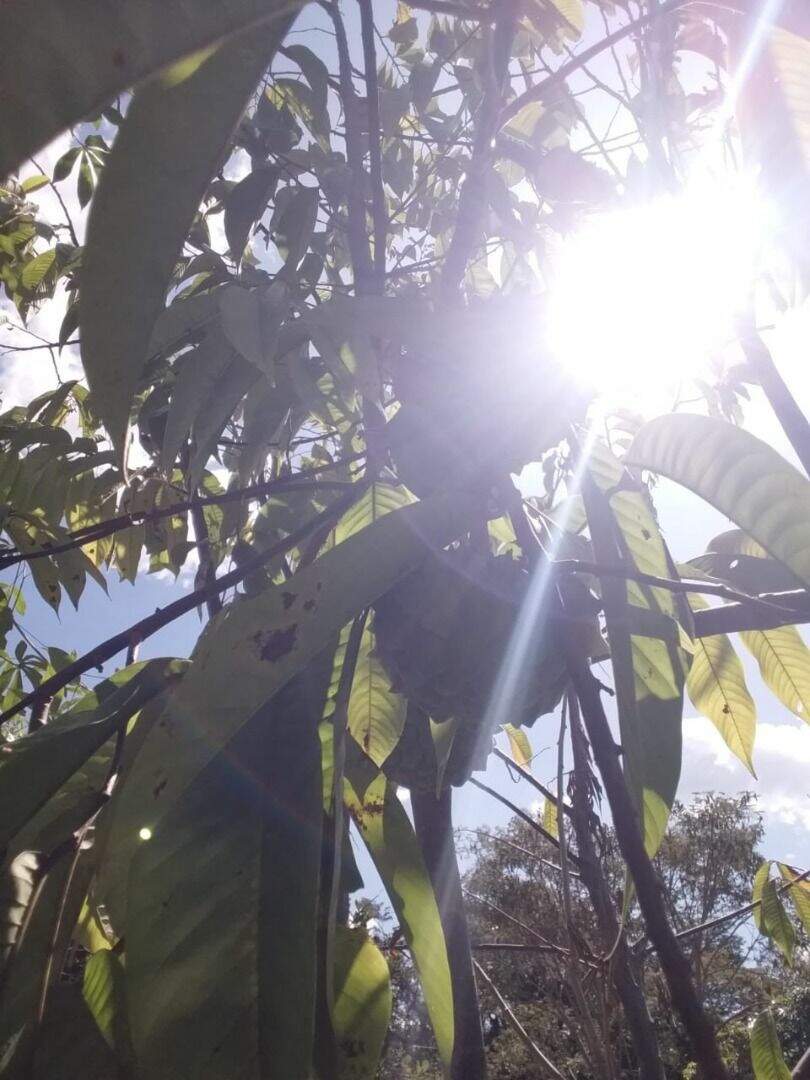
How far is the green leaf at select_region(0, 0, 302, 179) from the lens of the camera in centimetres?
29

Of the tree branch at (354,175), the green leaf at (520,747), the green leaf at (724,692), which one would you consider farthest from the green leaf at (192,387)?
the green leaf at (520,747)

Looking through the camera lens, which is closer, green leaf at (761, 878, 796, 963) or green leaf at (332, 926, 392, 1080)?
green leaf at (332, 926, 392, 1080)

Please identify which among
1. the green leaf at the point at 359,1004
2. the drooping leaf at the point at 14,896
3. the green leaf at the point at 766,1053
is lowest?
the green leaf at the point at 766,1053

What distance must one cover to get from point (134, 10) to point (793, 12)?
1.48 feet

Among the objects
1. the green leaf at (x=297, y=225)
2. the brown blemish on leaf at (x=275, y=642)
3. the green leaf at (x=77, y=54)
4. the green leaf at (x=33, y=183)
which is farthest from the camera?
the green leaf at (x=33, y=183)

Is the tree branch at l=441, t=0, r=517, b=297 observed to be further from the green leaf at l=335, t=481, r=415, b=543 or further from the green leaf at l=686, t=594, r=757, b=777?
the green leaf at l=686, t=594, r=757, b=777

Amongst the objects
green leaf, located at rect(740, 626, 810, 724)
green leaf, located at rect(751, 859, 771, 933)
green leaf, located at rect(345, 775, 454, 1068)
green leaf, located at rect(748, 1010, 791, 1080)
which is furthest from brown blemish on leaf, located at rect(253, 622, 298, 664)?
green leaf, located at rect(751, 859, 771, 933)

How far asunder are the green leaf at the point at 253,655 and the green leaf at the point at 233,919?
32mm

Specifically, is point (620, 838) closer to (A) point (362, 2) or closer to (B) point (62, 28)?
(B) point (62, 28)

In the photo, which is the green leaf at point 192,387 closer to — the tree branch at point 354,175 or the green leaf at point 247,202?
the tree branch at point 354,175

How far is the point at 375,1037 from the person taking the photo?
0.51 metres

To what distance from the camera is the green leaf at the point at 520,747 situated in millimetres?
1378

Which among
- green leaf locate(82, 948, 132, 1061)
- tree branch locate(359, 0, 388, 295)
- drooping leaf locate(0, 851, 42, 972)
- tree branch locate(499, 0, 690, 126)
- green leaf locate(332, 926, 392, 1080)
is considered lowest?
green leaf locate(332, 926, 392, 1080)

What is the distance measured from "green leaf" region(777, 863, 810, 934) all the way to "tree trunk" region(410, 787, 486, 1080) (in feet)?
4.02
